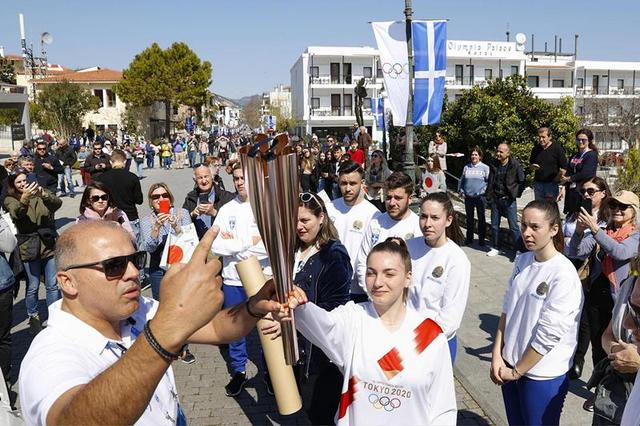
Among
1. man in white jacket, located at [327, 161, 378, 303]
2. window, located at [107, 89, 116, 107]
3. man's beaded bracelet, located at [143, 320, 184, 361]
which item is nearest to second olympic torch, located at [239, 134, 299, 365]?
man's beaded bracelet, located at [143, 320, 184, 361]

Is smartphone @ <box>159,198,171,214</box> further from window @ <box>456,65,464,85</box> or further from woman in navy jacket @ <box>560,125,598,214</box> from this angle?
window @ <box>456,65,464,85</box>

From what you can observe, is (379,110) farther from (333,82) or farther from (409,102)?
(333,82)

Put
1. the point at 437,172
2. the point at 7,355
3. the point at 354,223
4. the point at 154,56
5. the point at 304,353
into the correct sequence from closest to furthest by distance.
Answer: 1. the point at 304,353
2. the point at 7,355
3. the point at 354,223
4. the point at 437,172
5. the point at 154,56

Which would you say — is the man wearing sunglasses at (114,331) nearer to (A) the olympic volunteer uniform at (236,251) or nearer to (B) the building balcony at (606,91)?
(A) the olympic volunteer uniform at (236,251)

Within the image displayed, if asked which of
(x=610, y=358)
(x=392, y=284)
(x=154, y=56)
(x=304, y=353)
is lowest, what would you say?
(x=304, y=353)

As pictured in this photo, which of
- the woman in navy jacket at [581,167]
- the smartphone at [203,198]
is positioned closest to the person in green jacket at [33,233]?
the smartphone at [203,198]

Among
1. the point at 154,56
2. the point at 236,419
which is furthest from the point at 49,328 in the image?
the point at 154,56

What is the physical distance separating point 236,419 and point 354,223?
227cm

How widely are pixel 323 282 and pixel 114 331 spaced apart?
1746mm

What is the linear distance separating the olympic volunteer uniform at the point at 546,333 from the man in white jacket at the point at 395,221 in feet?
4.94

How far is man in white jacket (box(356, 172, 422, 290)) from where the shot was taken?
191 inches

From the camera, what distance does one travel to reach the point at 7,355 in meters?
4.97

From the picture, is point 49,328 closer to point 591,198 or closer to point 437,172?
point 591,198

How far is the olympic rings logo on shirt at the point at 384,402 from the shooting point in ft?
8.44
